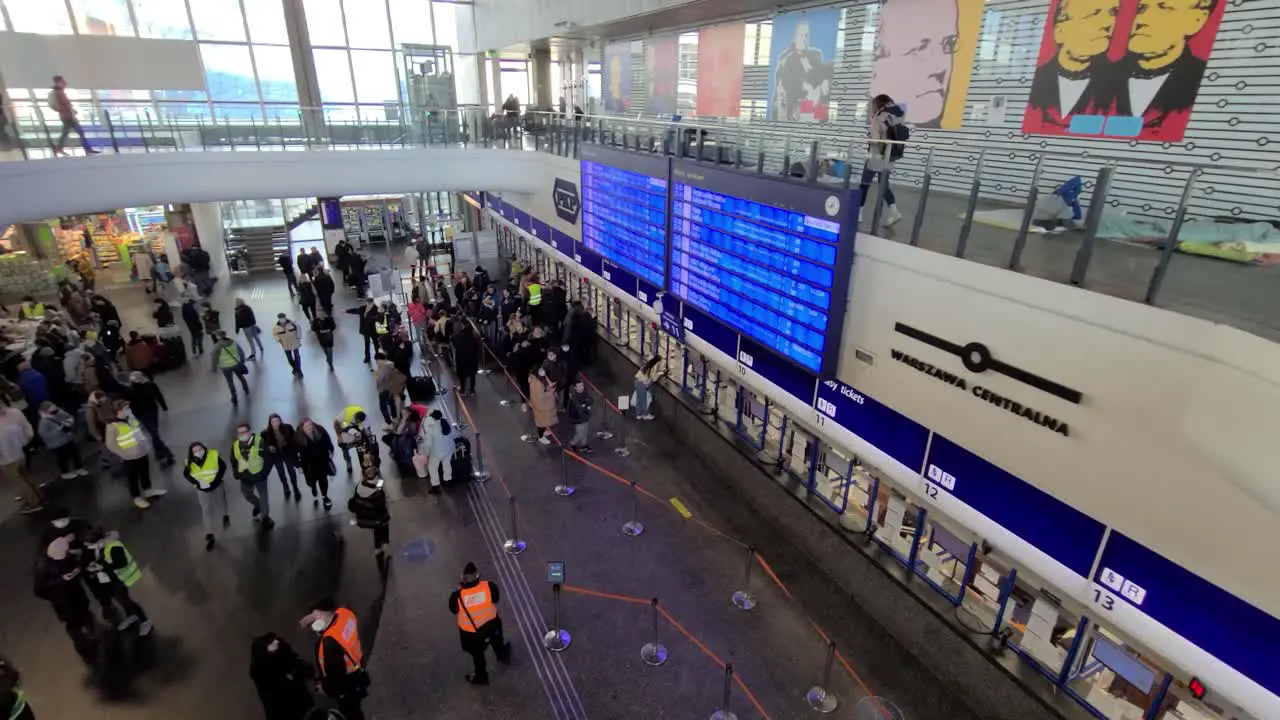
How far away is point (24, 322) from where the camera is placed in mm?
12898

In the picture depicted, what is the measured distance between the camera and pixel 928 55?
29.0 ft

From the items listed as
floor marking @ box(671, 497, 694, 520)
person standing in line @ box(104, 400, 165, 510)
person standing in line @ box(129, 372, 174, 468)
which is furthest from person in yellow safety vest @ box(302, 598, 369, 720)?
person standing in line @ box(129, 372, 174, 468)

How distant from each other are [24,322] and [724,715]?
52.4ft

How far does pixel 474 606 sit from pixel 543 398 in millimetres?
4728

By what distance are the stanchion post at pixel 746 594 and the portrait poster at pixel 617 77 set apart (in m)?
14.5

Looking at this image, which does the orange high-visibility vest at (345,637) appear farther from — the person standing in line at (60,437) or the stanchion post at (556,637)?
the person standing in line at (60,437)

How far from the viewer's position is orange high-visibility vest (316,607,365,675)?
5309mm

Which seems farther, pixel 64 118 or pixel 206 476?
pixel 64 118

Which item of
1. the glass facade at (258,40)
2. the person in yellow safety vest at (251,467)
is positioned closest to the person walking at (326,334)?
the person in yellow safety vest at (251,467)

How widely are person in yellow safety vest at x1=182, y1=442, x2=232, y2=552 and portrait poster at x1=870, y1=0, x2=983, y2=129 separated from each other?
35.9 ft

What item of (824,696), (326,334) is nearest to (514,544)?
(824,696)

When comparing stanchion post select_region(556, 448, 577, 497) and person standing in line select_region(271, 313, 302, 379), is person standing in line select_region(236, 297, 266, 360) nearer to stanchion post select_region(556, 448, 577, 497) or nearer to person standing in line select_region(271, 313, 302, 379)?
person standing in line select_region(271, 313, 302, 379)

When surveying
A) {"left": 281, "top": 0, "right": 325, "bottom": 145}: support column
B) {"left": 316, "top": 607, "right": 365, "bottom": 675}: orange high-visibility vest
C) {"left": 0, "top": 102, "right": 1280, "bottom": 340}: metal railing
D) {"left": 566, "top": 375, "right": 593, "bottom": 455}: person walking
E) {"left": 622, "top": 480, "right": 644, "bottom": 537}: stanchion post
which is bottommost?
{"left": 622, "top": 480, "right": 644, "bottom": 537}: stanchion post

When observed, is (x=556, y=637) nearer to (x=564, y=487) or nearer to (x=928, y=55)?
(x=564, y=487)
